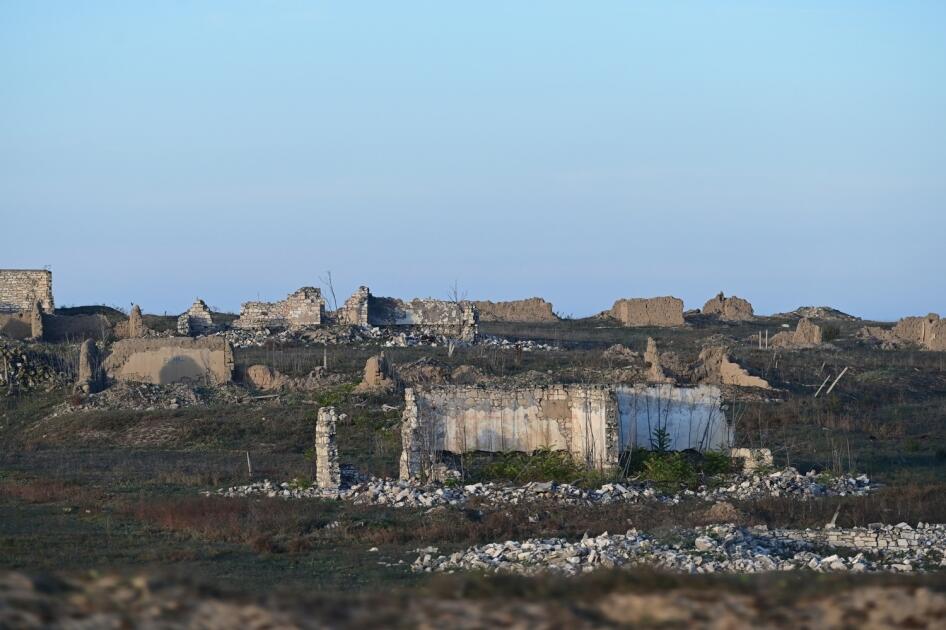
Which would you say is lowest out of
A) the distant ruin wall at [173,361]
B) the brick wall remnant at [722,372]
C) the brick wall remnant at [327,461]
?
the brick wall remnant at [327,461]

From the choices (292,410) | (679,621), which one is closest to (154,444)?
(292,410)

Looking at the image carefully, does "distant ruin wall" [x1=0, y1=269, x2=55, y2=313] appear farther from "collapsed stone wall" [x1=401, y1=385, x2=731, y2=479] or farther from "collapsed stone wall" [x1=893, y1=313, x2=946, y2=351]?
"collapsed stone wall" [x1=893, y1=313, x2=946, y2=351]

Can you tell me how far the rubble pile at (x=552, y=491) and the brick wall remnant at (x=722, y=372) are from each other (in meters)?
12.7

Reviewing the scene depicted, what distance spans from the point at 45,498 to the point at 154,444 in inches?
323

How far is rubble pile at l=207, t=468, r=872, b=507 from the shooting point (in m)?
21.0

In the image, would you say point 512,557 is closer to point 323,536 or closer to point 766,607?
point 323,536

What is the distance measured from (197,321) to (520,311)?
59.4 ft

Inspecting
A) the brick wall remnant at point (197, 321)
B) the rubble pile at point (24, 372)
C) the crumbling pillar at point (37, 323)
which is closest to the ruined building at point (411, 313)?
the brick wall remnant at point (197, 321)

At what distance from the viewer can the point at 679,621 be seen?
7488 mm

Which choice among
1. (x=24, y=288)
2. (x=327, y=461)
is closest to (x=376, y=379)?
(x=327, y=461)

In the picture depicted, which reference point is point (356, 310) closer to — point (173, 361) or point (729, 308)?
point (173, 361)

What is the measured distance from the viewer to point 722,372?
36344 millimetres

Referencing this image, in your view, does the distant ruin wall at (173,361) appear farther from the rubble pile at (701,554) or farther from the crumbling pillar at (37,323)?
the rubble pile at (701,554)

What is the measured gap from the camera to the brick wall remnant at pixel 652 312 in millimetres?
59438
